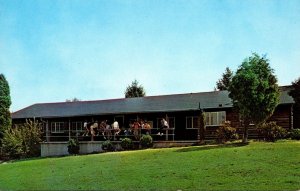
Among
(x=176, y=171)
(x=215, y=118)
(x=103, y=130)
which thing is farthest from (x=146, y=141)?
(x=176, y=171)

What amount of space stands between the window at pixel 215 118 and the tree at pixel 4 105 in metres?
16.9

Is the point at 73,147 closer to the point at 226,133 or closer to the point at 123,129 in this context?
the point at 123,129

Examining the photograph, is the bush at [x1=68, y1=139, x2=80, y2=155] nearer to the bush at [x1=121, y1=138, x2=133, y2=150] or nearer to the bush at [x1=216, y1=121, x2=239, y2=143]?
the bush at [x1=121, y1=138, x2=133, y2=150]

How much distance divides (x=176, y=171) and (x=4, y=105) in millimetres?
25197

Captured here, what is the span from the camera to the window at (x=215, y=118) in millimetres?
38406

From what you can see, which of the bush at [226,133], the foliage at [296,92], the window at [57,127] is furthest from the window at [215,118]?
the window at [57,127]

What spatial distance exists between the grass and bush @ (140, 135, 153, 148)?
4.52 meters

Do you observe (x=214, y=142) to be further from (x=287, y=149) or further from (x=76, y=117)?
(x=76, y=117)

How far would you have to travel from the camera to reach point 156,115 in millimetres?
41594

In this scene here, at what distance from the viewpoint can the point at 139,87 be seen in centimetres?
7544

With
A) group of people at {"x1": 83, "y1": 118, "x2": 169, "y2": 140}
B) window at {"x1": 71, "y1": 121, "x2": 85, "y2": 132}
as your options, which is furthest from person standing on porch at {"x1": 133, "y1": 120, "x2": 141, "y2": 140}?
window at {"x1": 71, "y1": 121, "x2": 85, "y2": 132}

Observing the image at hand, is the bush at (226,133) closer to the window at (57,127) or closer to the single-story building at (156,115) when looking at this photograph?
the single-story building at (156,115)

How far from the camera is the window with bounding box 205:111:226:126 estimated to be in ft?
126

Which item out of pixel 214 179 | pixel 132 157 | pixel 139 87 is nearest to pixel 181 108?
pixel 132 157
